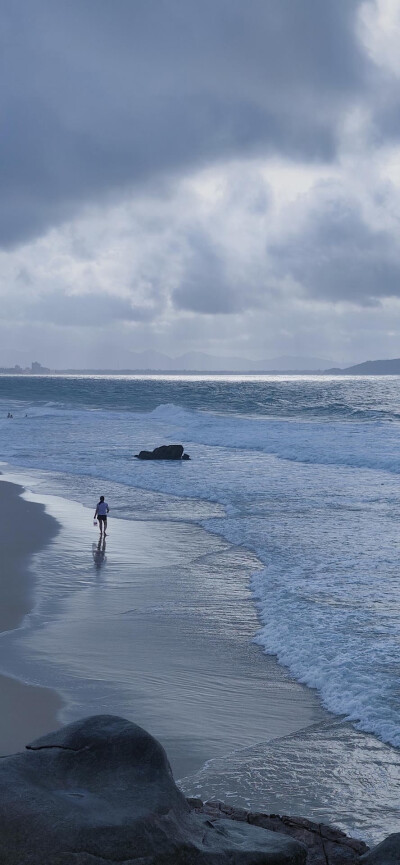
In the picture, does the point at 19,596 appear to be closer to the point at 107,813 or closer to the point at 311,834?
the point at 311,834

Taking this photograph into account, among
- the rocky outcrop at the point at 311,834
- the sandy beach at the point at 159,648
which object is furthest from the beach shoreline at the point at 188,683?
the rocky outcrop at the point at 311,834

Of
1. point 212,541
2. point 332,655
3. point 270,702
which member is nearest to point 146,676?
point 270,702

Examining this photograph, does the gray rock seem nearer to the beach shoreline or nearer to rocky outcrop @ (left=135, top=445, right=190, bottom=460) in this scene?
the beach shoreline

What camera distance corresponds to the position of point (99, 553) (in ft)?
49.7

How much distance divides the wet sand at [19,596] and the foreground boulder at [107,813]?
8.68 ft

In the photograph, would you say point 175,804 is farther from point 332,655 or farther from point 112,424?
point 112,424

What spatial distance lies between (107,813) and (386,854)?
155 centimetres

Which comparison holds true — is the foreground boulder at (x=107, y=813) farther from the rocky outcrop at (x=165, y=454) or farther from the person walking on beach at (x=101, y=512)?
the rocky outcrop at (x=165, y=454)

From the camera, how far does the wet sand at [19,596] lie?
7.06 meters

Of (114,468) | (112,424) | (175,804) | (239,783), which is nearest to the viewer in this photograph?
(175,804)

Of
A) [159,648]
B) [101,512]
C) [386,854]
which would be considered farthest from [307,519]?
[386,854]

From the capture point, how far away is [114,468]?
99.3 ft

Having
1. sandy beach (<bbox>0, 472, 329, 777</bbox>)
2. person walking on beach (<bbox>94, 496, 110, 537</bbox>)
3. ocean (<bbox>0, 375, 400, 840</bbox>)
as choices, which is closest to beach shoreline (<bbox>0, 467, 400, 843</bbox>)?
sandy beach (<bbox>0, 472, 329, 777</bbox>)

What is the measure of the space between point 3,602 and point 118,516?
26.7 ft
